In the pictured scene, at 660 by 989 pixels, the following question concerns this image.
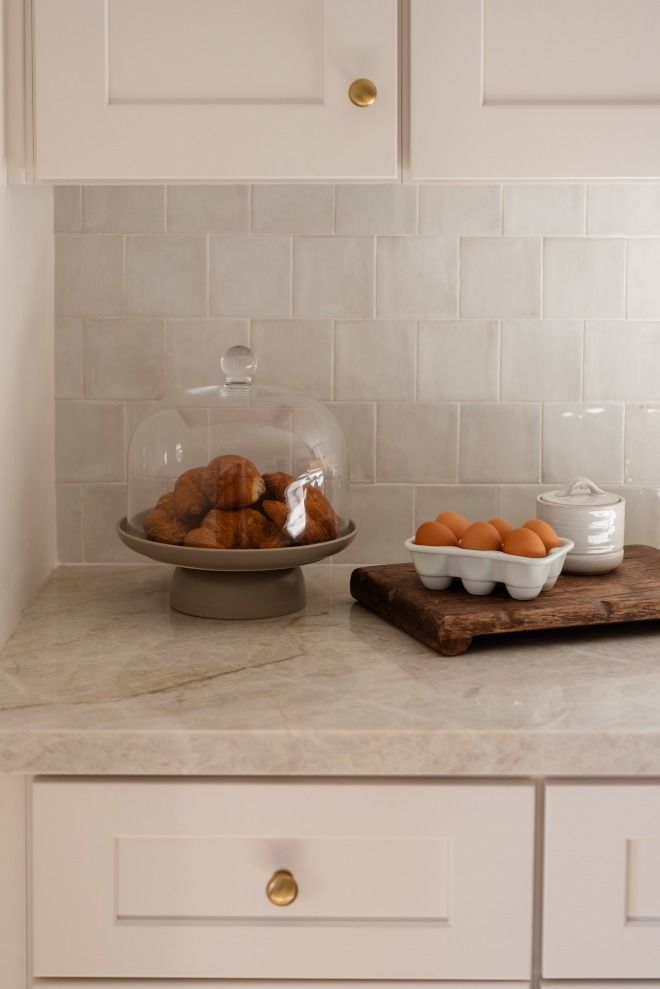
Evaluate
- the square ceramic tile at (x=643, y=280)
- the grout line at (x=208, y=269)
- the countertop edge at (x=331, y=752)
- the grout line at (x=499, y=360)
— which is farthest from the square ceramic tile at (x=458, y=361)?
the countertop edge at (x=331, y=752)

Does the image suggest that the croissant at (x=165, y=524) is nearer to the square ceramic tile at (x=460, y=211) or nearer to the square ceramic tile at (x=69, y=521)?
the square ceramic tile at (x=69, y=521)

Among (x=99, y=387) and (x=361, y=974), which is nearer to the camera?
(x=361, y=974)

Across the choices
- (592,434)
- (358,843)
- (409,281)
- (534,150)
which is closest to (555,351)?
(592,434)

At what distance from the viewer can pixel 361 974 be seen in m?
1.10

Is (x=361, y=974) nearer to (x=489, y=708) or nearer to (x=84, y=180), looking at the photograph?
(x=489, y=708)

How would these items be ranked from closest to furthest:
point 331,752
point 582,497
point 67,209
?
1. point 331,752
2. point 582,497
3. point 67,209

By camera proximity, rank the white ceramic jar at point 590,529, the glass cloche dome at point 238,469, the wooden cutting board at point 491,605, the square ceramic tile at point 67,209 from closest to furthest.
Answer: the wooden cutting board at point 491,605 < the glass cloche dome at point 238,469 < the white ceramic jar at point 590,529 < the square ceramic tile at point 67,209

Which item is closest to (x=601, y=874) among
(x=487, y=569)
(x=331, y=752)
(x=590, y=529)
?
(x=331, y=752)

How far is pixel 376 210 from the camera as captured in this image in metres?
1.72

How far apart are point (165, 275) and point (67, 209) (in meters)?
0.17

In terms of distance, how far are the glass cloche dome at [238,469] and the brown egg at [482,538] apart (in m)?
0.18

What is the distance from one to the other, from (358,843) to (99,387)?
0.91m

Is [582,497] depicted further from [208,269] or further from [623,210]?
[208,269]

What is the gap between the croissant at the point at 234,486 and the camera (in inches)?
55.2
